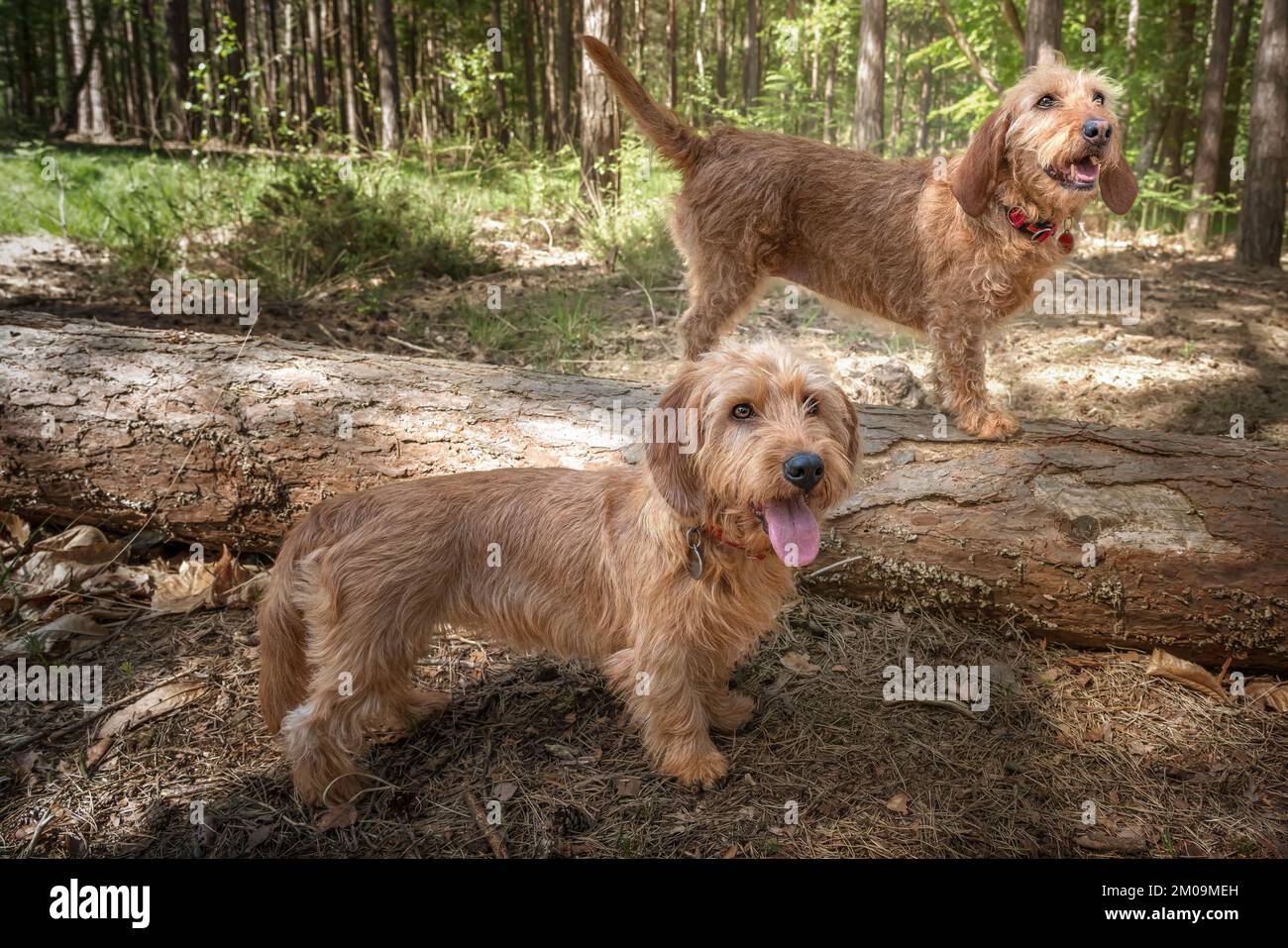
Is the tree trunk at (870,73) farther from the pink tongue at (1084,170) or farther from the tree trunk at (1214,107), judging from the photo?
the pink tongue at (1084,170)

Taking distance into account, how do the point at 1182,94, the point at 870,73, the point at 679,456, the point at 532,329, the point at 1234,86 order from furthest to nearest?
the point at 1182,94, the point at 1234,86, the point at 870,73, the point at 532,329, the point at 679,456

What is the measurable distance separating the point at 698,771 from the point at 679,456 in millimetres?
1264

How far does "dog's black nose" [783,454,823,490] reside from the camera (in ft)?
8.38

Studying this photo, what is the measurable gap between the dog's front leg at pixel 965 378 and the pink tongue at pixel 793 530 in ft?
5.99

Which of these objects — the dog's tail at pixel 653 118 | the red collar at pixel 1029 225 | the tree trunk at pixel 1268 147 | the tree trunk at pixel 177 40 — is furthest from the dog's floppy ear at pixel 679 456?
the tree trunk at pixel 177 40

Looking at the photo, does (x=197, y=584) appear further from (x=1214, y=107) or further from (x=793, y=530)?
(x=1214, y=107)

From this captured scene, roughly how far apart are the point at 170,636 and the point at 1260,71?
492 inches

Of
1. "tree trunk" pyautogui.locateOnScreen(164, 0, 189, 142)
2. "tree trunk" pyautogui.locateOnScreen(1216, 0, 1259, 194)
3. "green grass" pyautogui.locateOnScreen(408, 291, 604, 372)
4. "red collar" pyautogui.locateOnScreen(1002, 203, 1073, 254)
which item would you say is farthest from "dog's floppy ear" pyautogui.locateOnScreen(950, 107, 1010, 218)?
"tree trunk" pyautogui.locateOnScreen(164, 0, 189, 142)

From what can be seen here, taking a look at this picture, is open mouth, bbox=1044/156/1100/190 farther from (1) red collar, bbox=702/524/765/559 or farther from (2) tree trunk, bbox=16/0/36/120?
(2) tree trunk, bbox=16/0/36/120

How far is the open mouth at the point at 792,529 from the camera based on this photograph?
263cm

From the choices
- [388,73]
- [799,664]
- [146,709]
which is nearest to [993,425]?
[799,664]

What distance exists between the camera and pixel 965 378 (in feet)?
14.1

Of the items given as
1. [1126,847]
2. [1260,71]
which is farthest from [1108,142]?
[1260,71]

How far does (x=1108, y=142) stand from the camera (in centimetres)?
385
